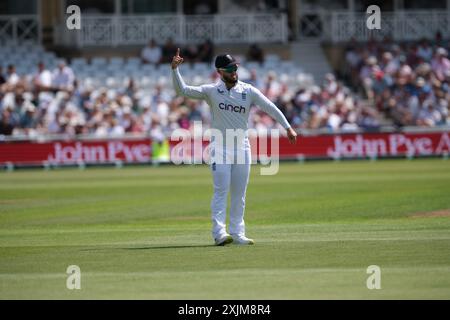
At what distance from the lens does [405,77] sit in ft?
128

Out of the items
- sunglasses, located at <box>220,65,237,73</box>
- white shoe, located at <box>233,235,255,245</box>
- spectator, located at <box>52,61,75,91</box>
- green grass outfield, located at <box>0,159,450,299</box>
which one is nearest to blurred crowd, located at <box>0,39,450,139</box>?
spectator, located at <box>52,61,75,91</box>

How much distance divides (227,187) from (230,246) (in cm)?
75

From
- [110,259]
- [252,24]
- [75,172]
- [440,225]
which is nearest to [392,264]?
[110,259]

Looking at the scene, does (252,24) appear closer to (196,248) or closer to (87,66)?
(87,66)

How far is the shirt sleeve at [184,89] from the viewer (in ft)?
44.3

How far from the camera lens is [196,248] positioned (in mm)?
13773

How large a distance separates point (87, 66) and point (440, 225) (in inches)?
1000

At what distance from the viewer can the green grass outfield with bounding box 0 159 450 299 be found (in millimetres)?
10461

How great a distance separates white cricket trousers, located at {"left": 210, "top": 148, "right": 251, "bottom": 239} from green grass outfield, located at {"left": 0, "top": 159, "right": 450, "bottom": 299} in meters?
0.36

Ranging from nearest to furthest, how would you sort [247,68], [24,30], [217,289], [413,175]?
[217,289] < [413,175] < [247,68] < [24,30]

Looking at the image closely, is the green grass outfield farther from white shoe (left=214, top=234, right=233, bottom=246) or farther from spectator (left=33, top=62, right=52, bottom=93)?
spectator (left=33, top=62, right=52, bottom=93)

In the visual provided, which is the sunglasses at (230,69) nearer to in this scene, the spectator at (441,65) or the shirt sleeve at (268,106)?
the shirt sleeve at (268,106)

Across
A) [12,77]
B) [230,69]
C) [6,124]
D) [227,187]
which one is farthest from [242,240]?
[12,77]

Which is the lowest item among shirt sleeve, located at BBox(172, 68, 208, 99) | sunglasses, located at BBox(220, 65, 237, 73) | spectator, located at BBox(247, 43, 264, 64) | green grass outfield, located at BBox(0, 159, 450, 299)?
green grass outfield, located at BBox(0, 159, 450, 299)
